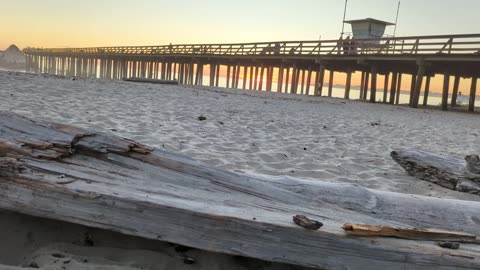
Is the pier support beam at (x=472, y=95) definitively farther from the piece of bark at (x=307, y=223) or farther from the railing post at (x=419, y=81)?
the piece of bark at (x=307, y=223)

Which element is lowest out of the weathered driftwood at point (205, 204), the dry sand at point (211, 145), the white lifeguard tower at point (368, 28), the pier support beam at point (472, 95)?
the dry sand at point (211, 145)

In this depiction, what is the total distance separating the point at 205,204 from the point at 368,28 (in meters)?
31.7

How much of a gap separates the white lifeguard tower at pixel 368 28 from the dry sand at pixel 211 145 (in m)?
22.5

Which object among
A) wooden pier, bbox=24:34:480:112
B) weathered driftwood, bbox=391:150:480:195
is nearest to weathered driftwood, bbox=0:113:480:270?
weathered driftwood, bbox=391:150:480:195

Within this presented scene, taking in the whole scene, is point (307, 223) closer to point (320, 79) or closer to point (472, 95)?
point (472, 95)

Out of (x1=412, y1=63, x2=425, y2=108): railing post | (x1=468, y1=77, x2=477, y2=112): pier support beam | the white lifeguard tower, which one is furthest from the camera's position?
the white lifeguard tower

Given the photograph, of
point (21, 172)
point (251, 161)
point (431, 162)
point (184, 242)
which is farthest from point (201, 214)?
point (431, 162)

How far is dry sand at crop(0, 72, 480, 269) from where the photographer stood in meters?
2.19

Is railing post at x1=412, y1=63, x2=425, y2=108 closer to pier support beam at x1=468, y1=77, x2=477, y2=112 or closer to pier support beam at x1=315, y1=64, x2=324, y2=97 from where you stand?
pier support beam at x1=468, y1=77, x2=477, y2=112

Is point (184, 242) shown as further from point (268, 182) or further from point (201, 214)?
point (268, 182)

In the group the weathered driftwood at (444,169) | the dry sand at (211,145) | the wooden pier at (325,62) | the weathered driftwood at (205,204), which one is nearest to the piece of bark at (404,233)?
the weathered driftwood at (205,204)

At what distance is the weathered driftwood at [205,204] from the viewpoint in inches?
79.1

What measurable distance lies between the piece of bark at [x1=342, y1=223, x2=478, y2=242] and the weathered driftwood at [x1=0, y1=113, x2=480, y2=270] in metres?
0.03

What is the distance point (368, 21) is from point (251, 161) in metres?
29.1
